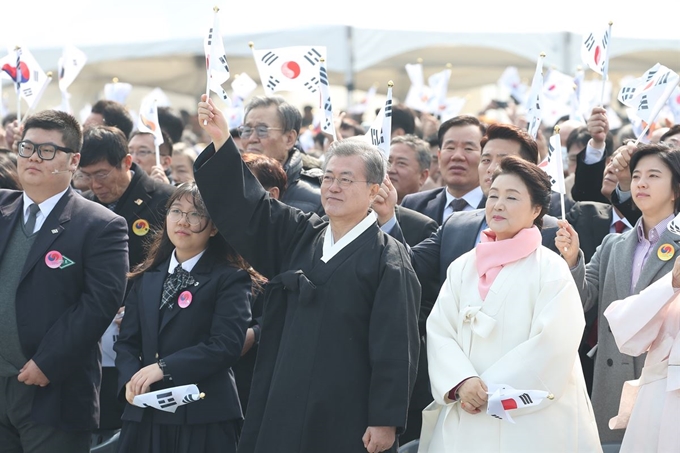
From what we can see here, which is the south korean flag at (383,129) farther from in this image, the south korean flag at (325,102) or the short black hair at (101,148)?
the short black hair at (101,148)

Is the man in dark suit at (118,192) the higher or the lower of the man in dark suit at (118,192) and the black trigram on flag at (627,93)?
the lower

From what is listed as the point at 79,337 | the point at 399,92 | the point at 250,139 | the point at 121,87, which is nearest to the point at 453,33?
the point at 399,92

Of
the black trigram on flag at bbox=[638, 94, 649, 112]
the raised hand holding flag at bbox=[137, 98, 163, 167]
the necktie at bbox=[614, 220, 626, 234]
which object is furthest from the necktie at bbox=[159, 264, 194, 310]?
the black trigram on flag at bbox=[638, 94, 649, 112]

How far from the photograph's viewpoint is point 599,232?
243 inches

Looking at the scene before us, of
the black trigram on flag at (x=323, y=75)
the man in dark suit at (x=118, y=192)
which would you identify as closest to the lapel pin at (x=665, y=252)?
the black trigram on flag at (x=323, y=75)

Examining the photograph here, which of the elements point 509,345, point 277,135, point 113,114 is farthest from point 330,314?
point 113,114

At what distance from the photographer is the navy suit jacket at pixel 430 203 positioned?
6391mm

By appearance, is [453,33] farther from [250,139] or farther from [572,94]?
[250,139]

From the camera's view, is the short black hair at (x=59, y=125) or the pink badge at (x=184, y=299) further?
the short black hair at (x=59, y=125)

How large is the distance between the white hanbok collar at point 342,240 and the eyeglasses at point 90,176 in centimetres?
212

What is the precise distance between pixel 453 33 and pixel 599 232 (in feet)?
23.0

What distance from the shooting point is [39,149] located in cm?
531

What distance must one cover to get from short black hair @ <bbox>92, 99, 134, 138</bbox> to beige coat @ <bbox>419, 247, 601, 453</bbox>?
4241 mm

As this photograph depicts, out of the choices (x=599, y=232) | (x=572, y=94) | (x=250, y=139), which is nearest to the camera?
(x=599, y=232)
